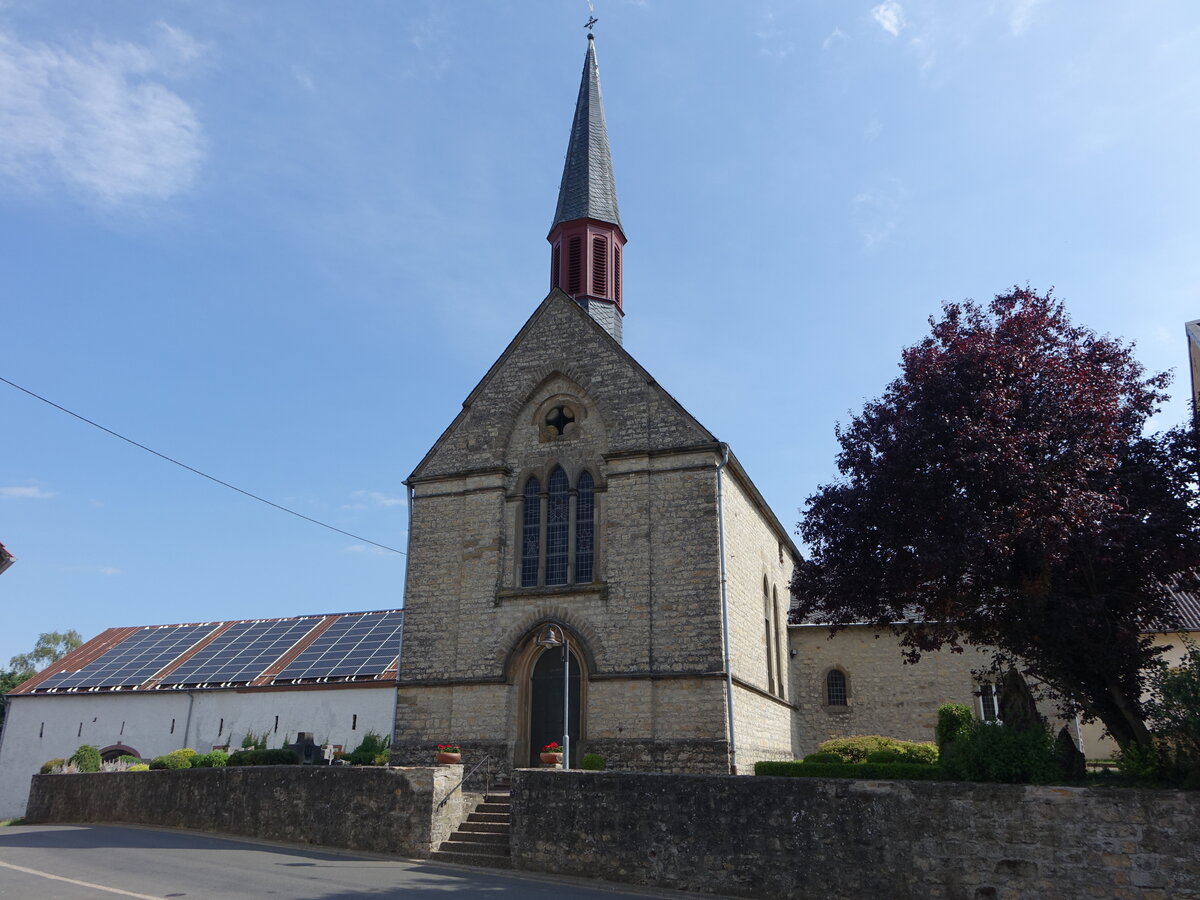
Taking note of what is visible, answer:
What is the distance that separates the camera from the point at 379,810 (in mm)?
16594

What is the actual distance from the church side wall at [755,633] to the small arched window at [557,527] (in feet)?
13.1

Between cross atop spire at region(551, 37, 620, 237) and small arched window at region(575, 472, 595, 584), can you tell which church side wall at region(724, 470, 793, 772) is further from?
cross atop spire at region(551, 37, 620, 237)

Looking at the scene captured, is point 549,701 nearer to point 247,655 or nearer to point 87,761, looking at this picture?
point 87,761

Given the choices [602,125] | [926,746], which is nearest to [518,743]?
[926,746]

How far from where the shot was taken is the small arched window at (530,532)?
21500 millimetres

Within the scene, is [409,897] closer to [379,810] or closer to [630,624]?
[379,810]

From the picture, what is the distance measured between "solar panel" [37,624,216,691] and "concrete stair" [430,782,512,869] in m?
23.3

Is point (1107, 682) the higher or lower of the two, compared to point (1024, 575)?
lower

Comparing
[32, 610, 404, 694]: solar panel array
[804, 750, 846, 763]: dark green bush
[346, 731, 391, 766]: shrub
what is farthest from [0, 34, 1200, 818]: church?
[32, 610, 404, 694]: solar panel array

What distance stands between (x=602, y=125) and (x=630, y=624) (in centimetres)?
1854

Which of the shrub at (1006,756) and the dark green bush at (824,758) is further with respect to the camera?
the dark green bush at (824,758)

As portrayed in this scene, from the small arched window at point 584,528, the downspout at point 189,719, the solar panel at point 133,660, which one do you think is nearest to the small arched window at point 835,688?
the small arched window at point 584,528

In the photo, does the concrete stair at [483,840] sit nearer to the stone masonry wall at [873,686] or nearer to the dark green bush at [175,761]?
the stone masonry wall at [873,686]

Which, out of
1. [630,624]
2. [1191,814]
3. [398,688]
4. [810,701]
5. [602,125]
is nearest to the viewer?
[1191,814]
